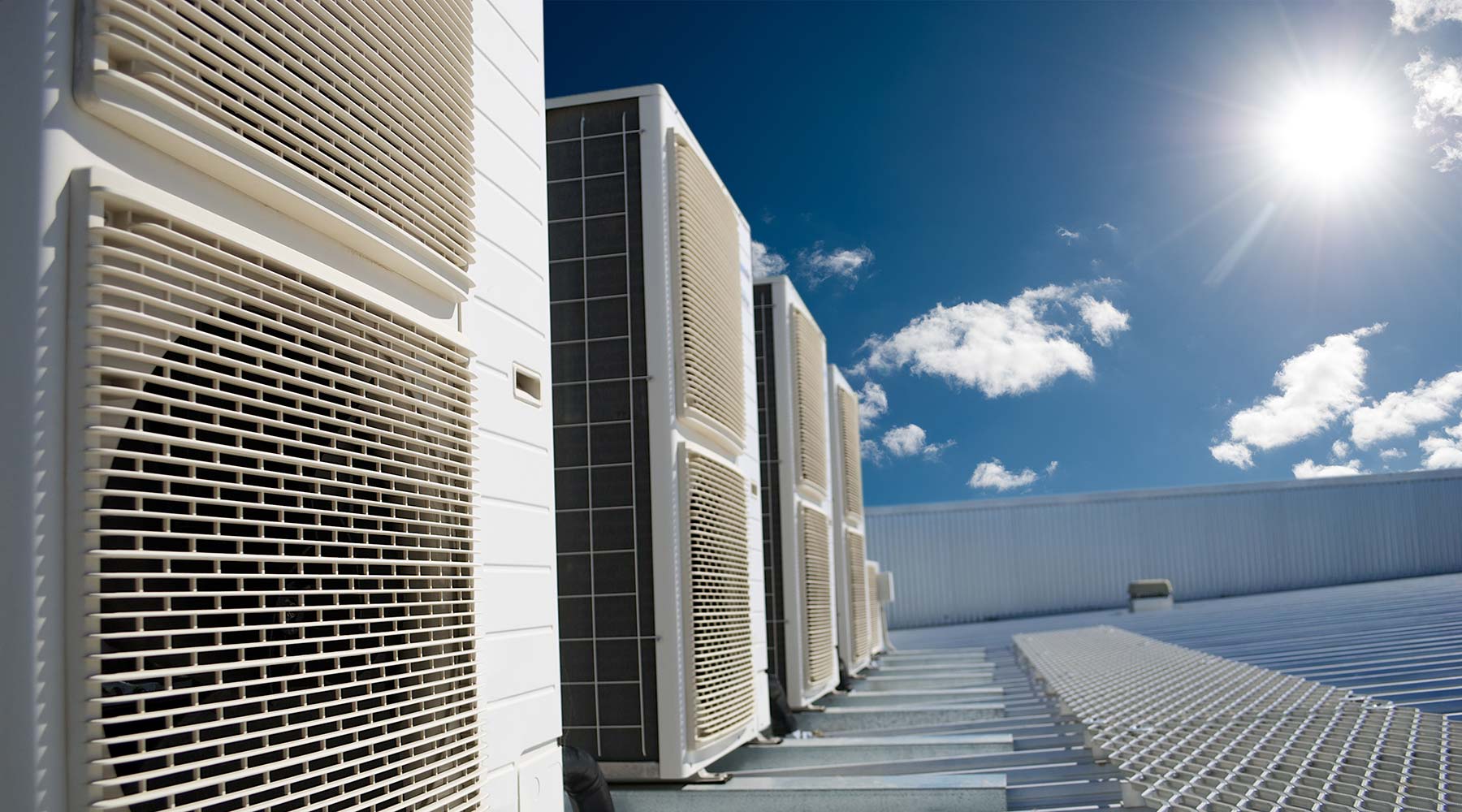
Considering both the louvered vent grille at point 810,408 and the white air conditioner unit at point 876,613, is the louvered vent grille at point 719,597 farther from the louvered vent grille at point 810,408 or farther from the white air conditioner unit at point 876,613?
the white air conditioner unit at point 876,613

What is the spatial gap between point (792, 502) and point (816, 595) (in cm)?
91

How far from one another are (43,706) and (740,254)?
556 cm

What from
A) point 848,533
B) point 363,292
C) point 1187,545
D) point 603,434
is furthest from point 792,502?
point 1187,545

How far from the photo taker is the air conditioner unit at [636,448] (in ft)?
14.8

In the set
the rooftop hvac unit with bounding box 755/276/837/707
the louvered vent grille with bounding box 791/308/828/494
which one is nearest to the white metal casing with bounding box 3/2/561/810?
the rooftop hvac unit with bounding box 755/276/837/707

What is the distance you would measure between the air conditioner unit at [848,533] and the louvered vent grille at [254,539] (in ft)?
26.0

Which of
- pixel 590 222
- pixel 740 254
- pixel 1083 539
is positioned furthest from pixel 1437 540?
pixel 590 222

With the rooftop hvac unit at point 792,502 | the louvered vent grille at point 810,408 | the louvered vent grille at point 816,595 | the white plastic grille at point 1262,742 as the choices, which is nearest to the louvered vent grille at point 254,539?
the white plastic grille at point 1262,742

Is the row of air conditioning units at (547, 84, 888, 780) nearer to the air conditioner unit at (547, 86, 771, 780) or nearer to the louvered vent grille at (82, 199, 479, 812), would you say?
the air conditioner unit at (547, 86, 771, 780)

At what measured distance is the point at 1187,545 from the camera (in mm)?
24328

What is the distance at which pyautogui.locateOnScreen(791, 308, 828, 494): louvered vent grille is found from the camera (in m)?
8.16

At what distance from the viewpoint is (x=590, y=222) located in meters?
4.87

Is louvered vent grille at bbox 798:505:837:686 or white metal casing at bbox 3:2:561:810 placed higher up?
white metal casing at bbox 3:2:561:810

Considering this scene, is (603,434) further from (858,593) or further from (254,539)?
(858,593)
